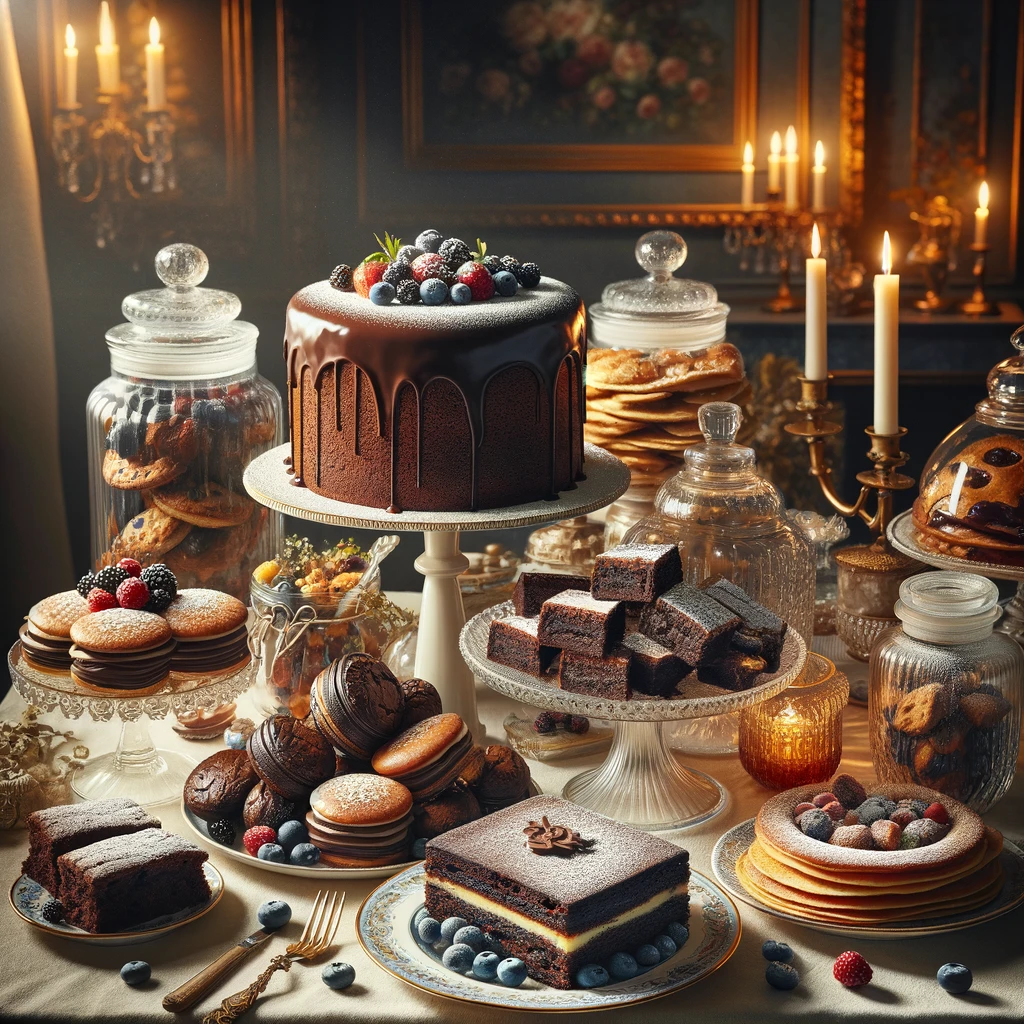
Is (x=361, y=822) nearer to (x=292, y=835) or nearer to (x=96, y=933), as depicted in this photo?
(x=292, y=835)

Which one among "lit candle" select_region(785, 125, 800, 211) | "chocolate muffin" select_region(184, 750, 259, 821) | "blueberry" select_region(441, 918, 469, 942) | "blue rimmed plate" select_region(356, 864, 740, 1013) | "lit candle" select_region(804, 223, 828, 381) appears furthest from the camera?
"lit candle" select_region(785, 125, 800, 211)

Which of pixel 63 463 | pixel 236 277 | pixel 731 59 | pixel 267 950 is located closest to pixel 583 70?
pixel 731 59

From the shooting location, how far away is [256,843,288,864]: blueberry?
183cm

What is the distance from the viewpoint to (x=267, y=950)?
1.70 meters

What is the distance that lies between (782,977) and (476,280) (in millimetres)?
1089

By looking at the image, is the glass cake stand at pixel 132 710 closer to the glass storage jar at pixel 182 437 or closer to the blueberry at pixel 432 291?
the glass storage jar at pixel 182 437

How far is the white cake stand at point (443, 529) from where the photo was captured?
2.11 metres

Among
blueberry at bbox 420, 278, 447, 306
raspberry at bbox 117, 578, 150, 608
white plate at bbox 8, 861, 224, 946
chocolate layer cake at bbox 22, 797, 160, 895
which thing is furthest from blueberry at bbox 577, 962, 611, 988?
blueberry at bbox 420, 278, 447, 306

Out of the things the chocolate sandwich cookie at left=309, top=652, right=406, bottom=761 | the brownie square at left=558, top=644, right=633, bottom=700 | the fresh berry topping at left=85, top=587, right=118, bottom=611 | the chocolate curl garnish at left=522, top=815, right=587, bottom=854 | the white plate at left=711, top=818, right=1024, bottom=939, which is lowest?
the white plate at left=711, top=818, right=1024, bottom=939

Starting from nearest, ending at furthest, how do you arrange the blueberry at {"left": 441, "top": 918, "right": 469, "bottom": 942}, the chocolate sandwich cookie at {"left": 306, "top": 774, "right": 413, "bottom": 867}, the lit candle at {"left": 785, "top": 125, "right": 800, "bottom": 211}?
the blueberry at {"left": 441, "top": 918, "right": 469, "bottom": 942}, the chocolate sandwich cookie at {"left": 306, "top": 774, "right": 413, "bottom": 867}, the lit candle at {"left": 785, "top": 125, "right": 800, "bottom": 211}

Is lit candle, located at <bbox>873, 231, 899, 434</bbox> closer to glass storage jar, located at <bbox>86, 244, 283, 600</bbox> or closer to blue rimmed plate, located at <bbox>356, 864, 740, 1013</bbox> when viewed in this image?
blue rimmed plate, located at <bbox>356, 864, 740, 1013</bbox>

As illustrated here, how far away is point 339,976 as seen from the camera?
1620mm

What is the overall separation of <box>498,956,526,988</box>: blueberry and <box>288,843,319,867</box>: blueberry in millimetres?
347

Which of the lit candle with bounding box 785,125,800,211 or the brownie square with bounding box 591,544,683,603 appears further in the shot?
the lit candle with bounding box 785,125,800,211
